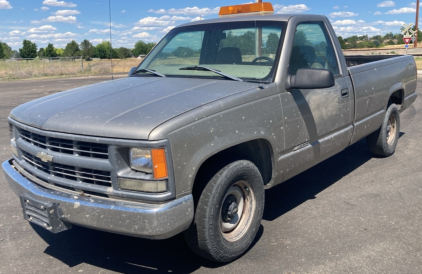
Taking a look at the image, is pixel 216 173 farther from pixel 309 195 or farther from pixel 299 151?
pixel 309 195

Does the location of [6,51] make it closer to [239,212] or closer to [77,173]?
[77,173]

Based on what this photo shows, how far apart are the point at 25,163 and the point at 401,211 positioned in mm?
3577

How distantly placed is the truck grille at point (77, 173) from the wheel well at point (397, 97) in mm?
4754

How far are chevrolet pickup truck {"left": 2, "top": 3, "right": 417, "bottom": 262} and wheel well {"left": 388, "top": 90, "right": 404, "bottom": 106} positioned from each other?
1555 mm

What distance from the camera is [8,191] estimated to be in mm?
5129

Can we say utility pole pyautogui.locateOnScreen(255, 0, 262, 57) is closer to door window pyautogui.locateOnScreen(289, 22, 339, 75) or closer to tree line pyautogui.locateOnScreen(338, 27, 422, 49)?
door window pyautogui.locateOnScreen(289, 22, 339, 75)

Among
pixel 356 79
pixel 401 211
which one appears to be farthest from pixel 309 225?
pixel 356 79

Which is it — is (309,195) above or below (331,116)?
below

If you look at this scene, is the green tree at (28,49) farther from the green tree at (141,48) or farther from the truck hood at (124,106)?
the truck hood at (124,106)

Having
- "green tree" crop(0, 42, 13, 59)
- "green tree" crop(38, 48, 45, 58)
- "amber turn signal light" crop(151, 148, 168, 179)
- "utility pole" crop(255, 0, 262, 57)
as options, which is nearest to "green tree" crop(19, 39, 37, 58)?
"green tree" crop(38, 48, 45, 58)

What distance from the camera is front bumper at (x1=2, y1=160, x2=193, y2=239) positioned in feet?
9.09

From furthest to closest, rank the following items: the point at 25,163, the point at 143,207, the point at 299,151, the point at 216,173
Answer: the point at 299,151 < the point at 25,163 < the point at 216,173 < the point at 143,207

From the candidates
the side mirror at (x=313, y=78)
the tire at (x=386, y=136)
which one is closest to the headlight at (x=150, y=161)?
the side mirror at (x=313, y=78)

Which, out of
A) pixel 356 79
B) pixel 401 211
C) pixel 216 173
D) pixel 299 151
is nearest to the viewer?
pixel 216 173
